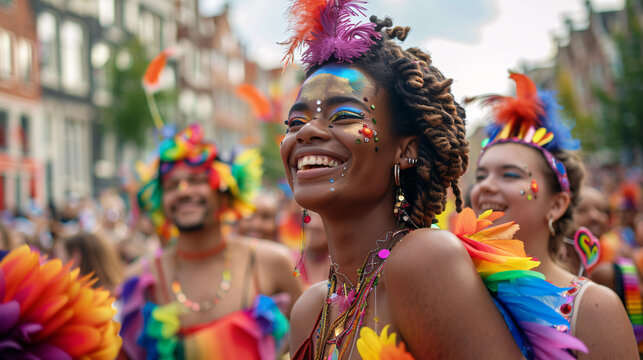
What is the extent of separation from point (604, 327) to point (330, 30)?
152 cm

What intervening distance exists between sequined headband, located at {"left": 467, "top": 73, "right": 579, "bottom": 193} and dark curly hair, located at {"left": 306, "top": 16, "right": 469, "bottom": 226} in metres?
1.04

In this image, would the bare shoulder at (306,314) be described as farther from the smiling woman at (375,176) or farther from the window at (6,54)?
the window at (6,54)

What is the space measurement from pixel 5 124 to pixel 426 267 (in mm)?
23367

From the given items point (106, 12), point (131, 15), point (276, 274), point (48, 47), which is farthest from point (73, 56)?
point (276, 274)

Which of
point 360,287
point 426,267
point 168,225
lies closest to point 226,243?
point 168,225

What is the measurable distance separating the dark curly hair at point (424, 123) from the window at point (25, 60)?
23.4 m

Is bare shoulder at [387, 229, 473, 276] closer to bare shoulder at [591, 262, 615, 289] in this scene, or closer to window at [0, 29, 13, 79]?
bare shoulder at [591, 262, 615, 289]

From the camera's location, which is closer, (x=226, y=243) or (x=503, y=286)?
(x=503, y=286)

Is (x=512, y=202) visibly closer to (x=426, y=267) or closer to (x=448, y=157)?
(x=448, y=157)

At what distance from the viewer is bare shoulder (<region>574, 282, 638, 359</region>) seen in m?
2.10

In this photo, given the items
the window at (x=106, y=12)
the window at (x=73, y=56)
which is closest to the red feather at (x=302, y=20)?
the window at (x=73, y=56)

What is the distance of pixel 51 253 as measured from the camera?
6594 mm

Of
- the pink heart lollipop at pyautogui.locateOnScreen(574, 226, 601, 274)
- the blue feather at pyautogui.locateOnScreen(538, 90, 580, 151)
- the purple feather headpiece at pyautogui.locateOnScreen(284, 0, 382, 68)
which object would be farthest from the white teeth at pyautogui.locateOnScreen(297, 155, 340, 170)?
the pink heart lollipop at pyautogui.locateOnScreen(574, 226, 601, 274)

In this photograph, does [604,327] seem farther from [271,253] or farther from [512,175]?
[271,253]
